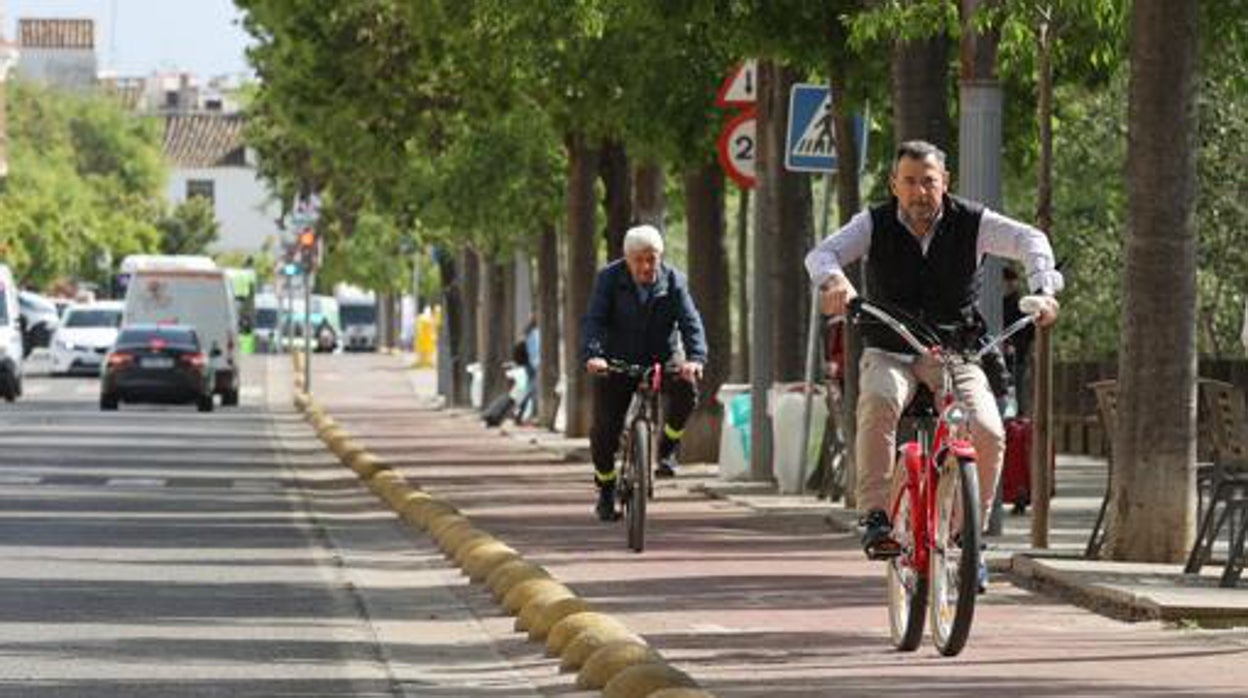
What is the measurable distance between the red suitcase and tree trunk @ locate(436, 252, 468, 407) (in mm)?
43600

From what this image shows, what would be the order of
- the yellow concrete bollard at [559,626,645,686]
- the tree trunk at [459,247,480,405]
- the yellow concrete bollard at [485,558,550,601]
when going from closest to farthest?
the yellow concrete bollard at [559,626,645,686], the yellow concrete bollard at [485,558,550,601], the tree trunk at [459,247,480,405]

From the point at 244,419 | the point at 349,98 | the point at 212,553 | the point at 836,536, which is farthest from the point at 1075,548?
the point at 244,419

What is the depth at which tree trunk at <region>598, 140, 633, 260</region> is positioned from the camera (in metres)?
43.1

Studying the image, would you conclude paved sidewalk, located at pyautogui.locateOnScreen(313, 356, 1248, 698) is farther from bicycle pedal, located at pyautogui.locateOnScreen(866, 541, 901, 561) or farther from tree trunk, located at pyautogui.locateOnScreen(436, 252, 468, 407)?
tree trunk, located at pyautogui.locateOnScreen(436, 252, 468, 407)

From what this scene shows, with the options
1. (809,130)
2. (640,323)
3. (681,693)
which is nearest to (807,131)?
(809,130)

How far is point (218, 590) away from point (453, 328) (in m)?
51.7

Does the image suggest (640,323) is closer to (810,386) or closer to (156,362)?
(810,386)

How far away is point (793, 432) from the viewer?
30750mm

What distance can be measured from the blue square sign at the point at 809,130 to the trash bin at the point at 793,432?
7.36ft

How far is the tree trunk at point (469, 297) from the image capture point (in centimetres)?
7238

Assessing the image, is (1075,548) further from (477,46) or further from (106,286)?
(106,286)

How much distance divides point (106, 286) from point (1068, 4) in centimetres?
14329

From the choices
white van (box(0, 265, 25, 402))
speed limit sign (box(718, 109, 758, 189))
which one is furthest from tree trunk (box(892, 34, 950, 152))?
white van (box(0, 265, 25, 402))

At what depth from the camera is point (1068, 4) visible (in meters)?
20.4
